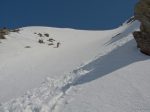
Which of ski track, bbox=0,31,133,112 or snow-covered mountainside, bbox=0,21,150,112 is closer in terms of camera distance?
snow-covered mountainside, bbox=0,21,150,112

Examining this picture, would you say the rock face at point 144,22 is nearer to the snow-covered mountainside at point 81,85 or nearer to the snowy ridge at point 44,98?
the snow-covered mountainside at point 81,85

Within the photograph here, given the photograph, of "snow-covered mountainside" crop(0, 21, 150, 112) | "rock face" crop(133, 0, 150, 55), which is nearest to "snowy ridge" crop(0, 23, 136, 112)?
"snow-covered mountainside" crop(0, 21, 150, 112)

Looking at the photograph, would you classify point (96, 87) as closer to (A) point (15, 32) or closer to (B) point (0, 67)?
(B) point (0, 67)

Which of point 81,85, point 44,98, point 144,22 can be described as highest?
point 144,22

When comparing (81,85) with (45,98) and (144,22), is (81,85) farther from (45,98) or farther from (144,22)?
(144,22)

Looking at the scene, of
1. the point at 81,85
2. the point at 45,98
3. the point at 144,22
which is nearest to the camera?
the point at 45,98

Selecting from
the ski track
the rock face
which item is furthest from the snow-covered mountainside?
the rock face

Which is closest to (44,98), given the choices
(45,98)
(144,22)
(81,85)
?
(45,98)

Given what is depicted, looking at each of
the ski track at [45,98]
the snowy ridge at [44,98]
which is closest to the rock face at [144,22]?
the snowy ridge at [44,98]

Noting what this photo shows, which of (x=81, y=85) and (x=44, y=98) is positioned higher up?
(x=81, y=85)

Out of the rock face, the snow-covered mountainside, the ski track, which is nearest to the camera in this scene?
the snow-covered mountainside

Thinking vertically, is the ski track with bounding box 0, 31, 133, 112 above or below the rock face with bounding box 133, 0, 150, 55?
below

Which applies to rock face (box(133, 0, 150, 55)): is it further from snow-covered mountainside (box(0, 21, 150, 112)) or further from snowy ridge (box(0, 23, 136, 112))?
snowy ridge (box(0, 23, 136, 112))

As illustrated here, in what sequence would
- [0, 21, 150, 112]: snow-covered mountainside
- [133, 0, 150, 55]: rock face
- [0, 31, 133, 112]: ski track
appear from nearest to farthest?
1. [0, 21, 150, 112]: snow-covered mountainside
2. [0, 31, 133, 112]: ski track
3. [133, 0, 150, 55]: rock face
